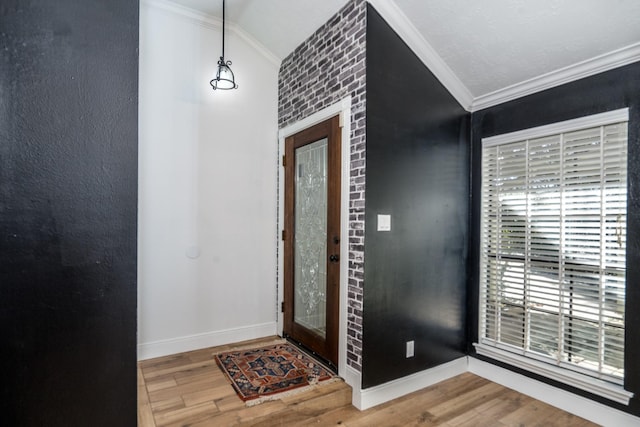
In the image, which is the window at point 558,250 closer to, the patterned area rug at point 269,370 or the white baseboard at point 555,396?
the white baseboard at point 555,396

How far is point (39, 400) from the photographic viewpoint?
46.7 inches

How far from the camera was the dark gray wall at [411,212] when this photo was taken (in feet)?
8.50

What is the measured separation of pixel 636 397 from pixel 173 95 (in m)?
4.21

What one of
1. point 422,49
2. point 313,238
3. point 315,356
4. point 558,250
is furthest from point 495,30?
point 315,356

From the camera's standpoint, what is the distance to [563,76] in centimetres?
264

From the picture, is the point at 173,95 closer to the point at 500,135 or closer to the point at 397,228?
the point at 397,228

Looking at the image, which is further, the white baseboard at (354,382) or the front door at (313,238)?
the front door at (313,238)

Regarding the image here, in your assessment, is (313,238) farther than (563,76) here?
Yes

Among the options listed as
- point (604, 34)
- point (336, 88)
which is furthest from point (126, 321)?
point (604, 34)

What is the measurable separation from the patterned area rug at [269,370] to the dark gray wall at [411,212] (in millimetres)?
501

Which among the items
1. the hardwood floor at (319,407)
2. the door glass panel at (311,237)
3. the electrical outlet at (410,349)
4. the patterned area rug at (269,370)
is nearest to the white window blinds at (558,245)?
the hardwood floor at (319,407)

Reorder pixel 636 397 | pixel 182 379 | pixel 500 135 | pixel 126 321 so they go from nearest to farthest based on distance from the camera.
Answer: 1. pixel 126 321
2. pixel 636 397
3. pixel 182 379
4. pixel 500 135

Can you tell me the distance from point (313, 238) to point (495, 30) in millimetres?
2173

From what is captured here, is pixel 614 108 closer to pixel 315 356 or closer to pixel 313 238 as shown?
pixel 313 238
